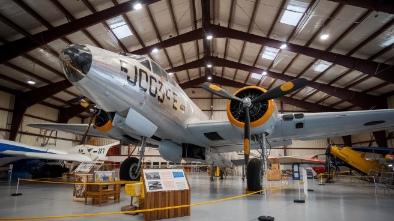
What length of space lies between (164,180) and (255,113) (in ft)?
12.5

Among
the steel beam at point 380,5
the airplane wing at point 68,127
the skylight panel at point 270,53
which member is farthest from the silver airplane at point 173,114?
the skylight panel at point 270,53

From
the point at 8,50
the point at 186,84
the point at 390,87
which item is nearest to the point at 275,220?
the point at 8,50

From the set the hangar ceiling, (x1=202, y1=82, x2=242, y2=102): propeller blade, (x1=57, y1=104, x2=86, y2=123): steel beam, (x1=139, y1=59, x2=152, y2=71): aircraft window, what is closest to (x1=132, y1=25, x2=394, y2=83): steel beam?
the hangar ceiling

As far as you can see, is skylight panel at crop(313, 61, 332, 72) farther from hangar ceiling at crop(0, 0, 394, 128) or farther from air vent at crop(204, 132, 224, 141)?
air vent at crop(204, 132, 224, 141)

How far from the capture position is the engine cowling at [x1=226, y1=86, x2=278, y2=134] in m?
7.21

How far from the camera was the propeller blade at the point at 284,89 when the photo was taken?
6.61 meters

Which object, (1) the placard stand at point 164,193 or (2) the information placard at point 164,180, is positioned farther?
(2) the information placard at point 164,180

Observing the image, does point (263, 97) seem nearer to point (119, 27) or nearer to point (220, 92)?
point (220, 92)

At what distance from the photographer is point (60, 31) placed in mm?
14750

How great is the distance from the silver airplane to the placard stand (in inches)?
83.4

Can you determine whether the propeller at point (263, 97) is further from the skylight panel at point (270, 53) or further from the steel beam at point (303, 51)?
the skylight panel at point (270, 53)

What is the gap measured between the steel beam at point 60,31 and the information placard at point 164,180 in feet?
38.6

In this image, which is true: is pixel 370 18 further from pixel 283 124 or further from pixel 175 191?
pixel 175 191

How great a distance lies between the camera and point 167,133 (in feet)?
27.5
